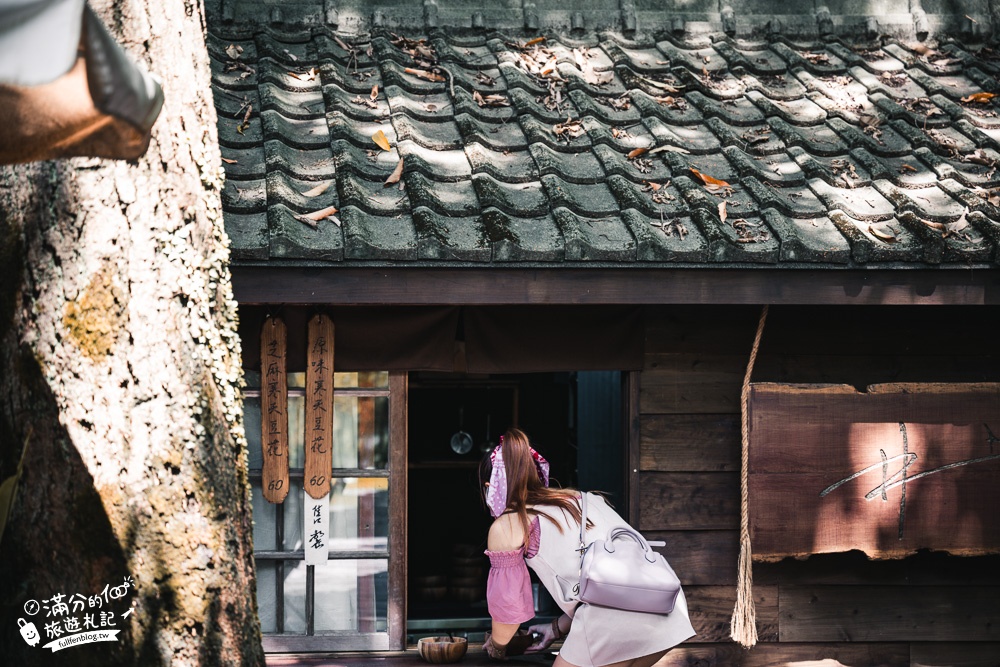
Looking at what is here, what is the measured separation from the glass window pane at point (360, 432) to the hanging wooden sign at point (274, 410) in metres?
0.30

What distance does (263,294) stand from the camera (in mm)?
4402

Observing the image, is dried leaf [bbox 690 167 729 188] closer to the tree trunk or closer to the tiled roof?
the tiled roof

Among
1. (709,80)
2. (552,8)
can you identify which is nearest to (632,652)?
(709,80)

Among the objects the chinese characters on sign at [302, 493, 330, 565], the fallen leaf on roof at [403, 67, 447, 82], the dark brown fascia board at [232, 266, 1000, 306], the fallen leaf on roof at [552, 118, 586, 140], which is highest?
the fallen leaf on roof at [403, 67, 447, 82]

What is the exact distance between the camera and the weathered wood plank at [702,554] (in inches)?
219

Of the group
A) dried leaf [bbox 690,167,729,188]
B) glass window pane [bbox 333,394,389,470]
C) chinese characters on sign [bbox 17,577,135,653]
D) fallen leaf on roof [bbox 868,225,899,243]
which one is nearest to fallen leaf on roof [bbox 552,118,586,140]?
dried leaf [bbox 690,167,729,188]

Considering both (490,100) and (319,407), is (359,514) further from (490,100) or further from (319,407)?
(490,100)

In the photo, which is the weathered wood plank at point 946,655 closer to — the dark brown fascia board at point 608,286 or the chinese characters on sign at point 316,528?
the dark brown fascia board at point 608,286

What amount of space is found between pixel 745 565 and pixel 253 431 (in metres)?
2.74

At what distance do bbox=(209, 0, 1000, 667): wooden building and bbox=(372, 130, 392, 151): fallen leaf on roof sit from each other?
0.05 meters

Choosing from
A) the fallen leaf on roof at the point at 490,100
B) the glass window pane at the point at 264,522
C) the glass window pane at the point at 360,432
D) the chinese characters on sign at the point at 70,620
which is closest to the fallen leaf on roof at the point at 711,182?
the fallen leaf on roof at the point at 490,100

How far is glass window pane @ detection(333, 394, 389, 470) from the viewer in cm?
549

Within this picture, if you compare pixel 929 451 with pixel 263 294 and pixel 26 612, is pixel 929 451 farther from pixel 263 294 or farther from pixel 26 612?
pixel 26 612

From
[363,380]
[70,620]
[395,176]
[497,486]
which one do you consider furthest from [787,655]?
[70,620]
